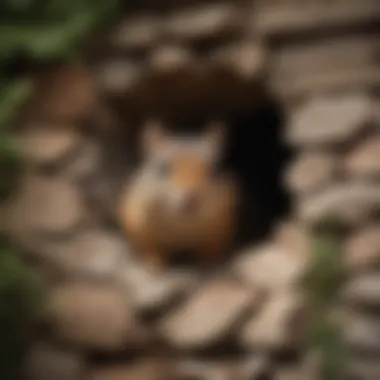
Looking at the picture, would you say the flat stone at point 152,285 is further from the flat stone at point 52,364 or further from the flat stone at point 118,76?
the flat stone at point 118,76

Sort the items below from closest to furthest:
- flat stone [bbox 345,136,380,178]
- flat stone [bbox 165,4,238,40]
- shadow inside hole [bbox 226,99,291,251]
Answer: flat stone [bbox 345,136,380,178] → flat stone [bbox 165,4,238,40] → shadow inside hole [bbox 226,99,291,251]

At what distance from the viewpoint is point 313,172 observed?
149cm

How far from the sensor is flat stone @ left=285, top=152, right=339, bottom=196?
58.4 inches

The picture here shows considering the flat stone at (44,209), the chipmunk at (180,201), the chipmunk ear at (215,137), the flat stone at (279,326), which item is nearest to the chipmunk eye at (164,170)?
the chipmunk at (180,201)

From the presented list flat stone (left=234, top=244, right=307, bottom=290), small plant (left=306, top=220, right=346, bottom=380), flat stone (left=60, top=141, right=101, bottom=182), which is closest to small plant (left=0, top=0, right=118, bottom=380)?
flat stone (left=60, top=141, right=101, bottom=182)

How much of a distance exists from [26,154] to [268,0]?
0.56 meters

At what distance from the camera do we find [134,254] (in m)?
1.60

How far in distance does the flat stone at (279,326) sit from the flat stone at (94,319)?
0.74ft

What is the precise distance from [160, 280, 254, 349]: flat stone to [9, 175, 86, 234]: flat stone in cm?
29

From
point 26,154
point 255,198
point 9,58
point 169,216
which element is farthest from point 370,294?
point 9,58

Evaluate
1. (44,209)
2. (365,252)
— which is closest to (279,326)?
(365,252)

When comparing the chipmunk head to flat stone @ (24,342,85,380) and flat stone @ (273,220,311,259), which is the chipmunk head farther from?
flat stone @ (24,342,85,380)

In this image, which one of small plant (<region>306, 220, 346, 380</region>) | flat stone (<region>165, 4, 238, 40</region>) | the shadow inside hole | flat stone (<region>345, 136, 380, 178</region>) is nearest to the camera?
small plant (<region>306, 220, 346, 380</region>)

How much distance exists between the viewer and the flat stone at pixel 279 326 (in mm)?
1383
